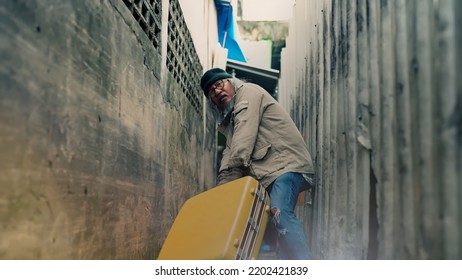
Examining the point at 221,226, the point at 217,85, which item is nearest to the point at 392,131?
the point at 221,226

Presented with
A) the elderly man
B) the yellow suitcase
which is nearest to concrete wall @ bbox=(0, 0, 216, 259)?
the yellow suitcase

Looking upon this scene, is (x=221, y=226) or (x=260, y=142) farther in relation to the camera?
(x=260, y=142)

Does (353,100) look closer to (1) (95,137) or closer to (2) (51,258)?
(1) (95,137)

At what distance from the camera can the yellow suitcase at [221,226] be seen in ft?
4.87

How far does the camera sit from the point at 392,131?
4.50ft

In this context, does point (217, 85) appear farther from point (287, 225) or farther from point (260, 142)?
point (287, 225)

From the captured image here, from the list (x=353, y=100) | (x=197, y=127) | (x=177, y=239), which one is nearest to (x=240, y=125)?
(x=353, y=100)

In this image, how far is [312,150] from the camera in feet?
9.20

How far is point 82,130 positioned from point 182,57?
245cm

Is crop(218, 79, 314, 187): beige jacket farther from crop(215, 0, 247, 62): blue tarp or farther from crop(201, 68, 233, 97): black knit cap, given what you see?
crop(215, 0, 247, 62): blue tarp

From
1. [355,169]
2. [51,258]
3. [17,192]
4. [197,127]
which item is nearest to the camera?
[17,192]

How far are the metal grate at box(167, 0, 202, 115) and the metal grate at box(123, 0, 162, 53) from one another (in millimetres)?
394

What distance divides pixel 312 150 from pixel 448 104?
5.69 ft

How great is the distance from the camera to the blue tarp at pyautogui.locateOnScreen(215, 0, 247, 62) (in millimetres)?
6629
